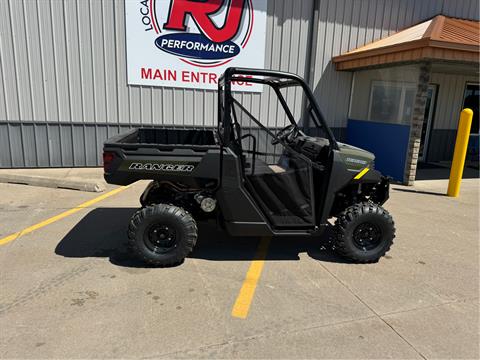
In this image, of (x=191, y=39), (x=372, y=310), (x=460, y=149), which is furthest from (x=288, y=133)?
(x=191, y=39)

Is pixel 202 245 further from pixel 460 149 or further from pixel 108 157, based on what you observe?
pixel 460 149

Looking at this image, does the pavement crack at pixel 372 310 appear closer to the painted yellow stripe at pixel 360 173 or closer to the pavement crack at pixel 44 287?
the painted yellow stripe at pixel 360 173

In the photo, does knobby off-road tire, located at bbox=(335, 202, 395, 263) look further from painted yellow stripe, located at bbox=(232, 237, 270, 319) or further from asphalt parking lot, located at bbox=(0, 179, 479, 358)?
painted yellow stripe, located at bbox=(232, 237, 270, 319)

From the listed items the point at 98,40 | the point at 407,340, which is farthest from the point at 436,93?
the point at 407,340

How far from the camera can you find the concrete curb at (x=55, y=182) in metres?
6.65

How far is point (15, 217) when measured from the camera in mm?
5066

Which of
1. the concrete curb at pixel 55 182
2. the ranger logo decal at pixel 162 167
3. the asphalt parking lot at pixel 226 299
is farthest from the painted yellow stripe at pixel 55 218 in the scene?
the ranger logo decal at pixel 162 167

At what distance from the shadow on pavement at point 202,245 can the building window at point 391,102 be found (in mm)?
4717

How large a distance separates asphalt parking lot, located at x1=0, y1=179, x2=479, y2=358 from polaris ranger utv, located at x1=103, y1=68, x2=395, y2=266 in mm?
333

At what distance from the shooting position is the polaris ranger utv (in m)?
3.58

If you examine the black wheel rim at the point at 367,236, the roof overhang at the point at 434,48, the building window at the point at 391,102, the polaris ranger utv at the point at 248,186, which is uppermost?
the roof overhang at the point at 434,48

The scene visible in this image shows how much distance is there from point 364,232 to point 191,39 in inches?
257

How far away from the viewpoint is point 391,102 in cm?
879

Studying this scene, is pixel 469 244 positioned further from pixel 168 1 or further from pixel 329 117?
pixel 168 1
